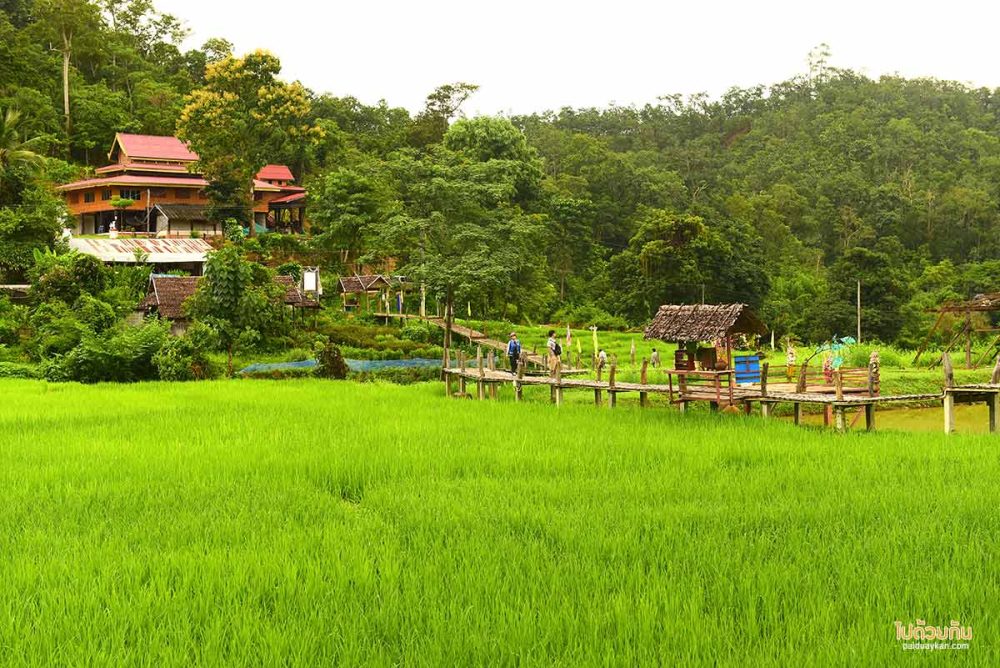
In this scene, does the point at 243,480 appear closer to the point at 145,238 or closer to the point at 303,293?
the point at 303,293

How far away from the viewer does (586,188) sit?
1895 inches

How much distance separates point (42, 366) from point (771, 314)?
27348 mm

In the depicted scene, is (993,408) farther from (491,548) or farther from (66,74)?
(66,74)

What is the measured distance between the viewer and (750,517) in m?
7.86

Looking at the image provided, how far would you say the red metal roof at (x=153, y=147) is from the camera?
4328 centimetres

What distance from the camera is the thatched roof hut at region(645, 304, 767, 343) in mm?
16172

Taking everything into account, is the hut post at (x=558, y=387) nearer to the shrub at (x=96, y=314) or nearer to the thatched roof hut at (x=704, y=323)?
the thatched roof hut at (x=704, y=323)

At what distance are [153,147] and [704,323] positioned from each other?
118 feet

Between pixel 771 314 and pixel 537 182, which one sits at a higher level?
pixel 537 182

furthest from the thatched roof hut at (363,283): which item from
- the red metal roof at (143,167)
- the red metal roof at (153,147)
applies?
the red metal roof at (143,167)

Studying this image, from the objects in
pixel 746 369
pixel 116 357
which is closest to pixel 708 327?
pixel 746 369

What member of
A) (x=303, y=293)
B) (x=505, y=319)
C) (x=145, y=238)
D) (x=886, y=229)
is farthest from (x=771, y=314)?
(x=145, y=238)


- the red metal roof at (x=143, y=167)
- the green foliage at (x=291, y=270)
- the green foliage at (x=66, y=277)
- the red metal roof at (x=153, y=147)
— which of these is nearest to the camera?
the green foliage at (x=66, y=277)

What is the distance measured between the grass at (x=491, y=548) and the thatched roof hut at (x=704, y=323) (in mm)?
3693
